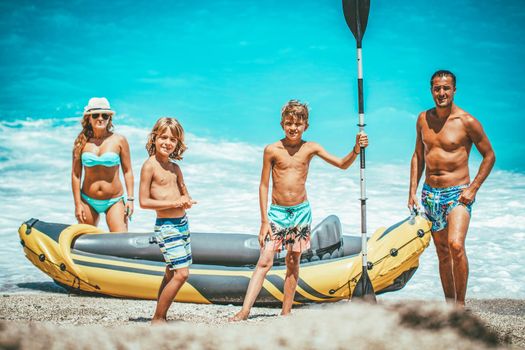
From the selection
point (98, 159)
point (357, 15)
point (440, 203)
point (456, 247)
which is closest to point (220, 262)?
point (98, 159)

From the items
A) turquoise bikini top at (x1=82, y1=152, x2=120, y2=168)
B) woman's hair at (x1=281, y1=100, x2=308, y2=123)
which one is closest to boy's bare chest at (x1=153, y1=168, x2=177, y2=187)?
woman's hair at (x1=281, y1=100, x2=308, y2=123)

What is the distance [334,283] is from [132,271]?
6.33ft

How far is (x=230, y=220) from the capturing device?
11.7m

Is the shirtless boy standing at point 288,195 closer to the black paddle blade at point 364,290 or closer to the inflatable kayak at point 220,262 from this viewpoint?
the black paddle blade at point 364,290

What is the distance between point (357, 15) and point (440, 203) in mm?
Answer: 1592

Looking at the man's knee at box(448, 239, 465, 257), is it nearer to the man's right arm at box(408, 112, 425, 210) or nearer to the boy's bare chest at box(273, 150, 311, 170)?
the man's right arm at box(408, 112, 425, 210)

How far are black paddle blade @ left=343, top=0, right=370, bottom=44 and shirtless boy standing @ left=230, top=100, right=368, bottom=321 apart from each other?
77cm

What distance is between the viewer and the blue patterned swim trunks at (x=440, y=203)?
4.18 m

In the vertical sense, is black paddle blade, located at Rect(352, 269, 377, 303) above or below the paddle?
below

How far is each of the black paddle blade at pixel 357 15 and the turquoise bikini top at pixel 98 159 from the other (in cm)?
267

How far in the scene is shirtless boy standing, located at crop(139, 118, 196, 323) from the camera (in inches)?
150

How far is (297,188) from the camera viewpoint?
4.10m

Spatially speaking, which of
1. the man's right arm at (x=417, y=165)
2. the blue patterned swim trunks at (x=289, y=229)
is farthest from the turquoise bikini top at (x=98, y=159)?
the man's right arm at (x=417, y=165)

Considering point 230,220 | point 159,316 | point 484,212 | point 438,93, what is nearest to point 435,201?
point 438,93
